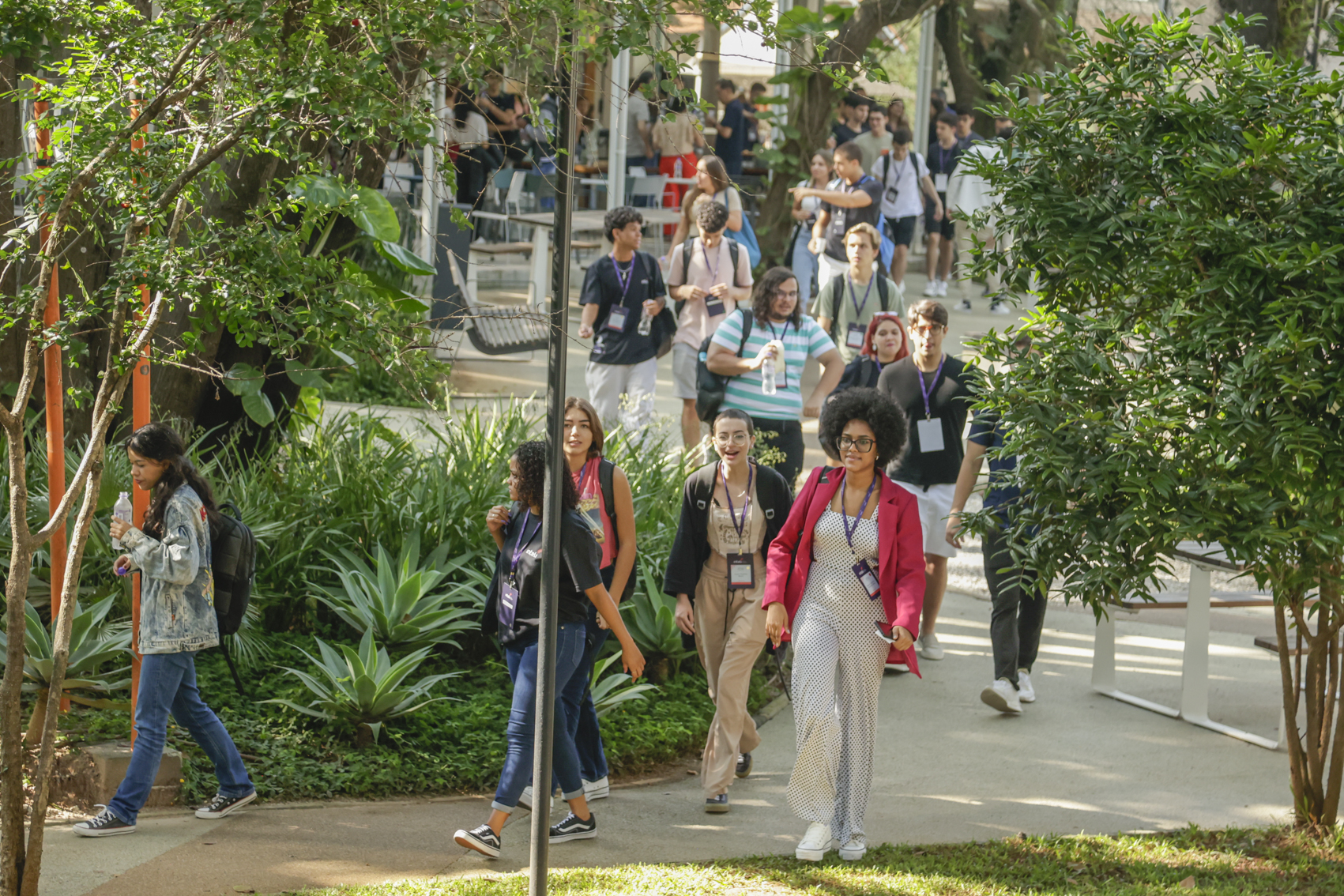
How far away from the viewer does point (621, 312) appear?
9.83m

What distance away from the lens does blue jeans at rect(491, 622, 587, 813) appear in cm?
545

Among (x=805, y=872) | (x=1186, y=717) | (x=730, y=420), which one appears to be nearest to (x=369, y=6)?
(x=730, y=420)

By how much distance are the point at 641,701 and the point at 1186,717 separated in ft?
9.71

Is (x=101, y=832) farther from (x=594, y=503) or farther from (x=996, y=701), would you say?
(x=996, y=701)

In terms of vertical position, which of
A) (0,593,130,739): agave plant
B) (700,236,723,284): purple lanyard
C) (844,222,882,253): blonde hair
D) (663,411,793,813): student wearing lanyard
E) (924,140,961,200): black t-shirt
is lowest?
(0,593,130,739): agave plant

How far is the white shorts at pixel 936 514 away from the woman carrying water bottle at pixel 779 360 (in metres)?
0.78

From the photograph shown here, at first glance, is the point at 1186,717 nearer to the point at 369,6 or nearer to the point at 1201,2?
the point at 369,6

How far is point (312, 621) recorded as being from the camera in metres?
7.41

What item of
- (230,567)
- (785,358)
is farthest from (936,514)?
(230,567)

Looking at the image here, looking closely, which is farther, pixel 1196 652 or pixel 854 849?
pixel 1196 652

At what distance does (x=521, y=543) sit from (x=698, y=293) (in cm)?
511

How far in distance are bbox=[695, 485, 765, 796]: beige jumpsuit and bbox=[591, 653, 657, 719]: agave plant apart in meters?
0.59

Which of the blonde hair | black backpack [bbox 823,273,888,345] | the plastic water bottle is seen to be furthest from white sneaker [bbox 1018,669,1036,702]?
the plastic water bottle

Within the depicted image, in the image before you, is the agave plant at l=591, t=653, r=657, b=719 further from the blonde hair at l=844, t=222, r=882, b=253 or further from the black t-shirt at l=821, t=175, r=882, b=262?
the black t-shirt at l=821, t=175, r=882, b=262
